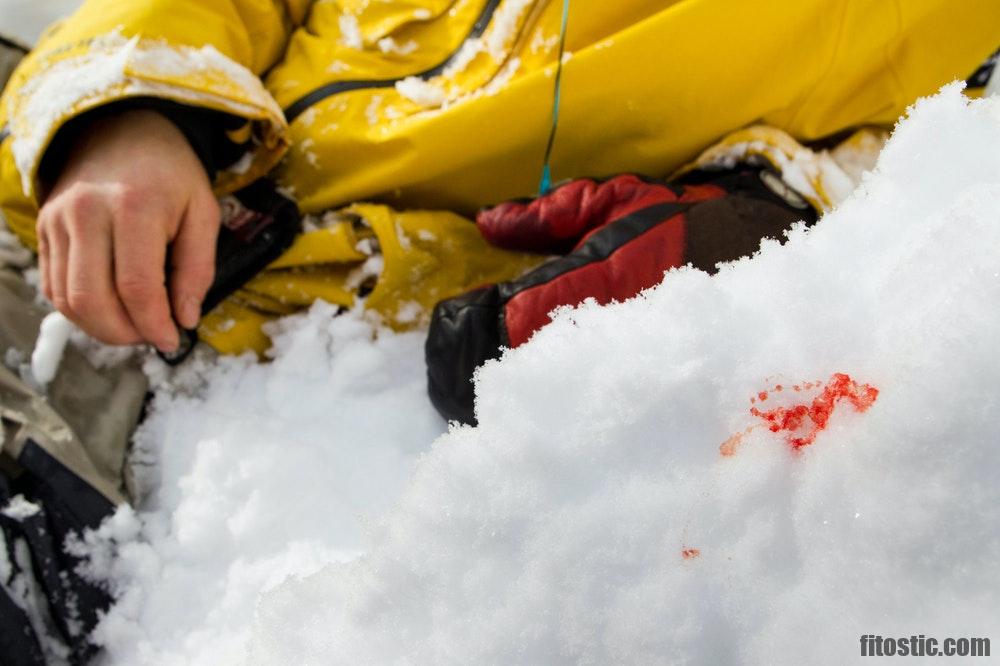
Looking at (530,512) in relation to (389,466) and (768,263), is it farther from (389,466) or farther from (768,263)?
(389,466)

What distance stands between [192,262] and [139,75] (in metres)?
0.20

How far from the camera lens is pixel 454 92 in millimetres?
803

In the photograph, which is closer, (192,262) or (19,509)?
(19,509)

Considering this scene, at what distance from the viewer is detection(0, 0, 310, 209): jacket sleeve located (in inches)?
27.7

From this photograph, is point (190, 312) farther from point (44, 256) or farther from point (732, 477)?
point (732, 477)

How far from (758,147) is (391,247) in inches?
16.7

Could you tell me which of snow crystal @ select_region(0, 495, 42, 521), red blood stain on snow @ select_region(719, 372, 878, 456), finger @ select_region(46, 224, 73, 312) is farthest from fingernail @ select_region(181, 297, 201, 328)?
red blood stain on snow @ select_region(719, 372, 878, 456)

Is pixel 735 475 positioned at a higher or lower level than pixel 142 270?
higher

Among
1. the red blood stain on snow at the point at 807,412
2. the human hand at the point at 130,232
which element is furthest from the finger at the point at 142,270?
the red blood stain on snow at the point at 807,412

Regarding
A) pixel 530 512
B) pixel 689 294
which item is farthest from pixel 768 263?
pixel 530 512

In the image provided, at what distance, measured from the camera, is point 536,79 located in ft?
2.46

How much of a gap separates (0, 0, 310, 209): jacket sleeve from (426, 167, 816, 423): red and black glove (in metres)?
0.35

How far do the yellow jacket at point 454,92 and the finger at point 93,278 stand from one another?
11cm

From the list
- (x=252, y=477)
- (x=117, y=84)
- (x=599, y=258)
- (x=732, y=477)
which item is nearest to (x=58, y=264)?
(x=117, y=84)
